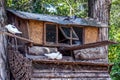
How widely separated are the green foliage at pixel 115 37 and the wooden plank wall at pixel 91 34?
2492 mm

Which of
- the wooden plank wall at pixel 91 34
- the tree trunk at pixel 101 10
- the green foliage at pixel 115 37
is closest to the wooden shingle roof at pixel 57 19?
the wooden plank wall at pixel 91 34

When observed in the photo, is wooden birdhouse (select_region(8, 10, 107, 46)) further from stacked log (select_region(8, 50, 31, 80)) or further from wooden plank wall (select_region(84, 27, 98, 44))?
stacked log (select_region(8, 50, 31, 80))

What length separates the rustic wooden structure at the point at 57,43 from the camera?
21.6ft

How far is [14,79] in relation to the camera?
7.11m

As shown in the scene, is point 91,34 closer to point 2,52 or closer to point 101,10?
point 101,10

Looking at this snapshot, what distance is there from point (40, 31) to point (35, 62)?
0.82m

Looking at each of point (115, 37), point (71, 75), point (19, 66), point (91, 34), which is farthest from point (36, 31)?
point (115, 37)

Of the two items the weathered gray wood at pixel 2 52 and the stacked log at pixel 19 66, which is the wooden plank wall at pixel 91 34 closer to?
the stacked log at pixel 19 66

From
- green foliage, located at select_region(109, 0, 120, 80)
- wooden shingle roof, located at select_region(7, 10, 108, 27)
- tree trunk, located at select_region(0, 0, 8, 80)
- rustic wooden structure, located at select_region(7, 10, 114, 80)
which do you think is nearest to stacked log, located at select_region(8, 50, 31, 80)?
rustic wooden structure, located at select_region(7, 10, 114, 80)

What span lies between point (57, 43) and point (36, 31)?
1.91ft

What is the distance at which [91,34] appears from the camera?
7.63m

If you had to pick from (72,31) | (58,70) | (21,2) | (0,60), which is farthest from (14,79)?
(21,2)

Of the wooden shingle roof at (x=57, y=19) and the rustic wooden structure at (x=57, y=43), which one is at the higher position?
the wooden shingle roof at (x=57, y=19)

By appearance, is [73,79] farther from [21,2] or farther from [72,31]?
[21,2]
